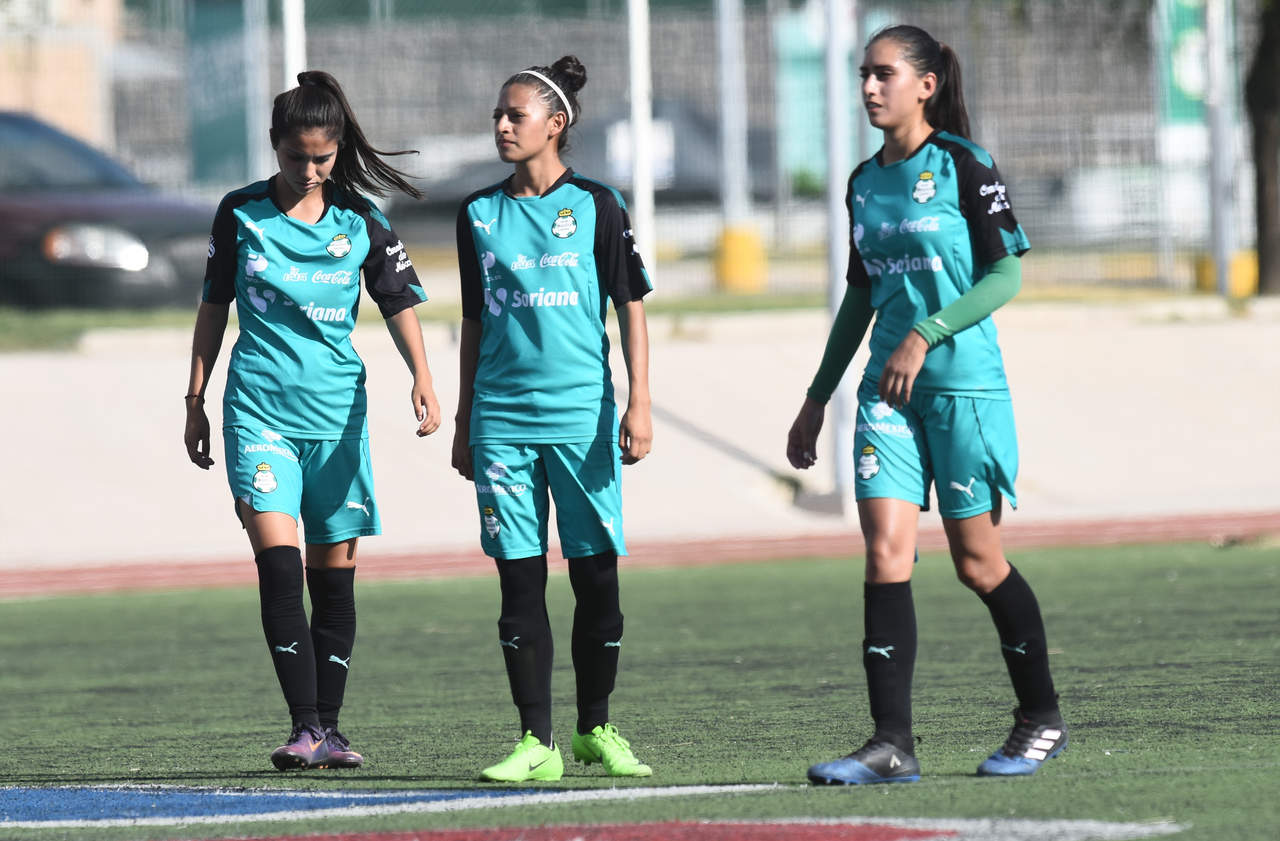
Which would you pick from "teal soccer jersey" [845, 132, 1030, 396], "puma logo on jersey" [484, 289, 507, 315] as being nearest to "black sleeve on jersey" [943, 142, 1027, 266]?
"teal soccer jersey" [845, 132, 1030, 396]

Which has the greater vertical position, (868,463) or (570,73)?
(570,73)

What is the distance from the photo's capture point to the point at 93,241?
747 inches

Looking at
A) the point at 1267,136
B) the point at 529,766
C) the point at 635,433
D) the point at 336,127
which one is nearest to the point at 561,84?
the point at 336,127

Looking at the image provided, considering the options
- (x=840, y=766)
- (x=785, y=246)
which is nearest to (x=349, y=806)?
(x=840, y=766)

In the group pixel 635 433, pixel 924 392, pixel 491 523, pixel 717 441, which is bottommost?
pixel 717 441

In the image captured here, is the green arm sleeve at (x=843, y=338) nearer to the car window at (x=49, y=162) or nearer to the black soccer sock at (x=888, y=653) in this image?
the black soccer sock at (x=888, y=653)

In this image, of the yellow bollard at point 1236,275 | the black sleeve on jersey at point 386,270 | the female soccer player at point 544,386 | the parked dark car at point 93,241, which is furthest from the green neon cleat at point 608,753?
the yellow bollard at point 1236,275

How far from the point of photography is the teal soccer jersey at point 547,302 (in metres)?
5.70

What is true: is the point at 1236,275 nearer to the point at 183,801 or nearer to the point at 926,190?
the point at 926,190

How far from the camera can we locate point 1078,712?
6.81 m

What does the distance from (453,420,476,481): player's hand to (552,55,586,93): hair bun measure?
0.95 meters

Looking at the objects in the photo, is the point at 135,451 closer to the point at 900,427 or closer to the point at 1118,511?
the point at 1118,511

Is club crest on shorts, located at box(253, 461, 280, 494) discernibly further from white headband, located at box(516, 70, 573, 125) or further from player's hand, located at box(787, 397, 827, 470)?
player's hand, located at box(787, 397, 827, 470)

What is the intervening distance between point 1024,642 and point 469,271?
5.76 feet
